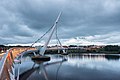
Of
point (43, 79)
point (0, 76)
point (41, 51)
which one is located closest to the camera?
point (0, 76)

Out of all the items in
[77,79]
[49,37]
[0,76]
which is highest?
[49,37]

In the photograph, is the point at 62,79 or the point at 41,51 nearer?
the point at 62,79

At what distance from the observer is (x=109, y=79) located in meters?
50.8

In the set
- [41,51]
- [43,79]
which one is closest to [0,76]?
[43,79]

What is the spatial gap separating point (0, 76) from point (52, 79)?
3210cm

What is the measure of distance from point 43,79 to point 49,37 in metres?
72.0

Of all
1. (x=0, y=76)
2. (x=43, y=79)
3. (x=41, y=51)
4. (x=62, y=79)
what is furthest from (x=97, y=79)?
(x=41, y=51)

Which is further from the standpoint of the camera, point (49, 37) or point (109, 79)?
point (49, 37)

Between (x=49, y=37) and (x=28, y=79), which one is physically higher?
(x=49, y=37)

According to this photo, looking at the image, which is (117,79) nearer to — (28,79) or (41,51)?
(28,79)

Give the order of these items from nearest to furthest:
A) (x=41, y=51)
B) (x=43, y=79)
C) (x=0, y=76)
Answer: (x=0, y=76), (x=43, y=79), (x=41, y=51)

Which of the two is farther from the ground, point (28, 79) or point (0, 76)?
point (0, 76)

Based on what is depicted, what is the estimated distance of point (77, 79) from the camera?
51.2 metres

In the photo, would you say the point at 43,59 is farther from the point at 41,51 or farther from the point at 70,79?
the point at 70,79
